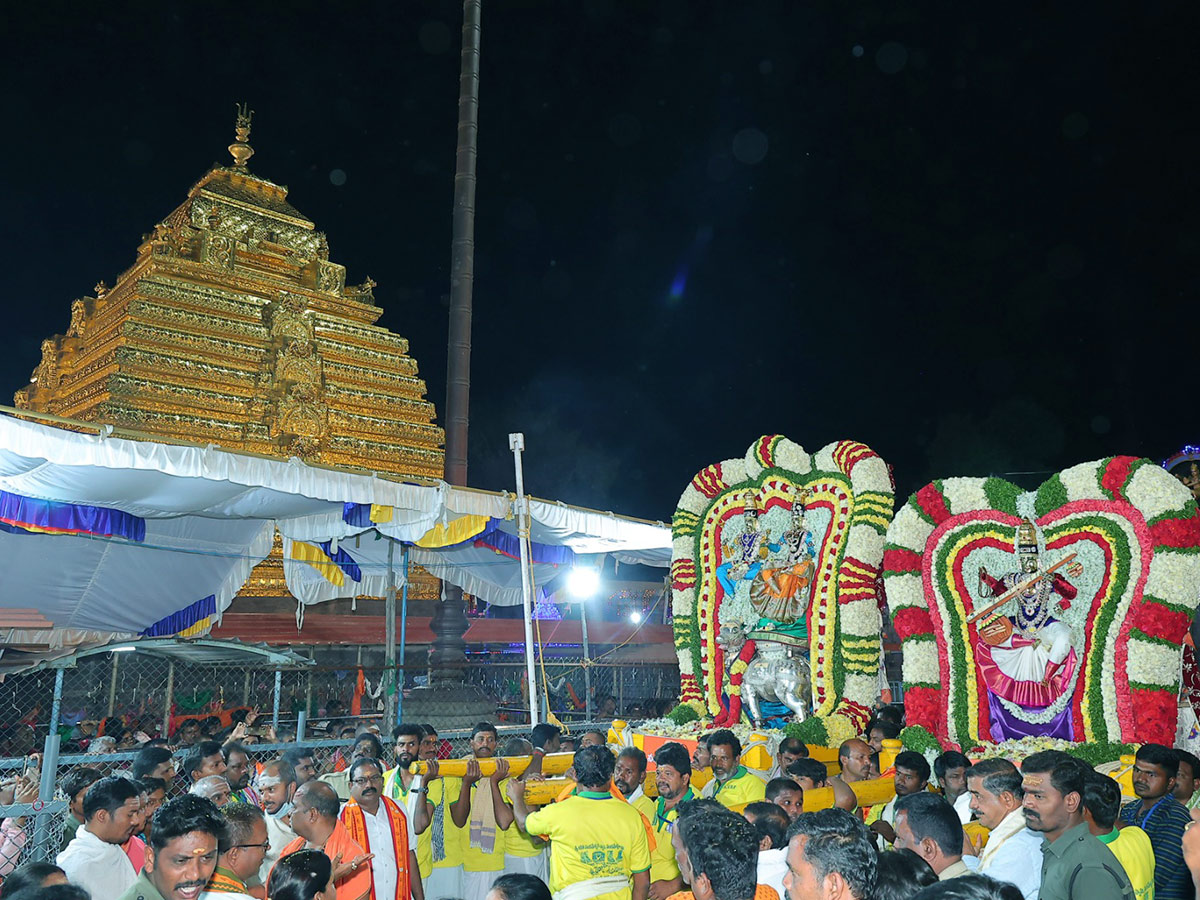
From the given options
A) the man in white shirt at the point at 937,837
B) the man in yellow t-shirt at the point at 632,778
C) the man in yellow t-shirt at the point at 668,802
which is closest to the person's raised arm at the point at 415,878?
the man in yellow t-shirt at the point at 632,778

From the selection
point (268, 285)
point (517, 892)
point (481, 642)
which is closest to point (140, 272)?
point (268, 285)

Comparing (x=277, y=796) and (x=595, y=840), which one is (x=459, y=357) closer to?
(x=277, y=796)

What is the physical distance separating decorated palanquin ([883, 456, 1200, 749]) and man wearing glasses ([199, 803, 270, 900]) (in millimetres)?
8152

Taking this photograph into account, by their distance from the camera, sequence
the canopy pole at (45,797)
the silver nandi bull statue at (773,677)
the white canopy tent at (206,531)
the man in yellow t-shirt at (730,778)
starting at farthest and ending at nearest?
the silver nandi bull statue at (773,677) < the white canopy tent at (206,531) < the man in yellow t-shirt at (730,778) < the canopy pole at (45,797)

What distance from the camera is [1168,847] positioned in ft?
18.3

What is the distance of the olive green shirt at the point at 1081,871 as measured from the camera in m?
A: 4.16

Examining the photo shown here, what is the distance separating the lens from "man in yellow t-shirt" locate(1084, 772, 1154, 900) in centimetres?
477

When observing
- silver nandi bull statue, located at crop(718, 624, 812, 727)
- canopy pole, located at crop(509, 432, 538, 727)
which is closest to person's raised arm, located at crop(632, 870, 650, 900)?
canopy pole, located at crop(509, 432, 538, 727)

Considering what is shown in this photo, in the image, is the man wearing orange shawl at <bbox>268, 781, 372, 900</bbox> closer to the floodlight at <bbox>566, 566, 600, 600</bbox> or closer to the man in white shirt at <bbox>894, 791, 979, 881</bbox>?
the man in white shirt at <bbox>894, 791, 979, 881</bbox>

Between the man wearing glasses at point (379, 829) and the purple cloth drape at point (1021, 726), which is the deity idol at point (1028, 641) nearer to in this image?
the purple cloth drape at point (1021, 726)

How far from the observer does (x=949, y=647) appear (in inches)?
421

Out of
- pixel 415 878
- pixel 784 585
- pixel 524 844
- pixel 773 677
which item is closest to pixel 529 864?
pixel 524 844

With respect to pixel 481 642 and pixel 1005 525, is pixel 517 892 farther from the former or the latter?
pixel 481 642

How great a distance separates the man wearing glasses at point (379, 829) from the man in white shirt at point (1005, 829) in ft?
11.0
